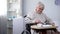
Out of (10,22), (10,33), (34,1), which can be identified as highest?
(34,1)

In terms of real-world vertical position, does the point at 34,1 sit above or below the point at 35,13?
above

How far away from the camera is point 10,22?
4.30 m

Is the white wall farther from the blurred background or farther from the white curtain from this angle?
the white curtain

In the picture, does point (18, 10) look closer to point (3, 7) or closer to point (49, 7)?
point (3, 7)

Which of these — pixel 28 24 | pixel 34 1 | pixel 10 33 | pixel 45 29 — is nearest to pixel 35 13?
pixel 28 24

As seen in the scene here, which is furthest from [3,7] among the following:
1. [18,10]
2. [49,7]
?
[49,7]

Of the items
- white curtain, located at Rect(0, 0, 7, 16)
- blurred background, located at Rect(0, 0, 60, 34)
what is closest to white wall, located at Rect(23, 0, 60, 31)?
blurred background, located at Rect(0, 0, 60, 34)

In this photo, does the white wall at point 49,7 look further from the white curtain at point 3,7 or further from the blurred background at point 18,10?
the white curtain at point 3,7

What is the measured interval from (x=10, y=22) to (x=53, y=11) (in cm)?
Result: 135

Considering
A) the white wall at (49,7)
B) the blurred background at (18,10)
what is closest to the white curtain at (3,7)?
the blurred background at (18,10)

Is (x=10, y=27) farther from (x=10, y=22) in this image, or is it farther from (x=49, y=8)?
(x=49, y=8)

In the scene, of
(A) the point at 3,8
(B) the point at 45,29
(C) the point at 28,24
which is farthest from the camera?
(A) the point at 3,8

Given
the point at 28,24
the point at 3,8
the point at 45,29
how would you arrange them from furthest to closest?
1. the point at 3,8
2. the point at 28,24
3. the point at 45,29

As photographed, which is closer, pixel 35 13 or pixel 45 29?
pixel 45 29
